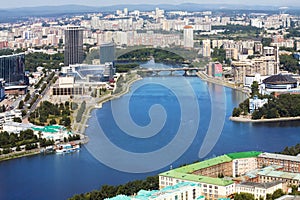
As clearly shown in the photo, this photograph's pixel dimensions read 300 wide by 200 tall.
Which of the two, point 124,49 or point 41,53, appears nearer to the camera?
point 124,49

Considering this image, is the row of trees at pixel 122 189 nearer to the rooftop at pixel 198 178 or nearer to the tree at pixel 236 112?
the rooftop at pixel 198 178

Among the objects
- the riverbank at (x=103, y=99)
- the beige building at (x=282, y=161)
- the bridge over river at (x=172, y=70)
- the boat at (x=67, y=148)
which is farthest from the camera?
Answer: the bridge over river at (x=172, y=70)

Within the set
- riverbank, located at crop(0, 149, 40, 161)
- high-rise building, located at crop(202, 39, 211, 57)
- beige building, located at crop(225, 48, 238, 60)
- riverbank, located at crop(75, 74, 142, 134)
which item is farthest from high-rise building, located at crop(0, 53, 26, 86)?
beige building, located at crop(225, 48, 238, 60)

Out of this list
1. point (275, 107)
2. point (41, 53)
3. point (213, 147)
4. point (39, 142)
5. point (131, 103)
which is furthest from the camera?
point (41, 53)

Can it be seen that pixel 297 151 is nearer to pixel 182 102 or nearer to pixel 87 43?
pixel 182 102

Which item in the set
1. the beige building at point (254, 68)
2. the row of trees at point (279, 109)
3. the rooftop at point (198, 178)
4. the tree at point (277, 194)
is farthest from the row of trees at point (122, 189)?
the beige building at point (254, 68)

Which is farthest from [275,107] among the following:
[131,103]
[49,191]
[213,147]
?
[49,191]

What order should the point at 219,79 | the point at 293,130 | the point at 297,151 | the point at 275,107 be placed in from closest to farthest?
1. the point at 297,151
2. the point at 293,130
3. the point at 275,107
4. the point at 219,79
